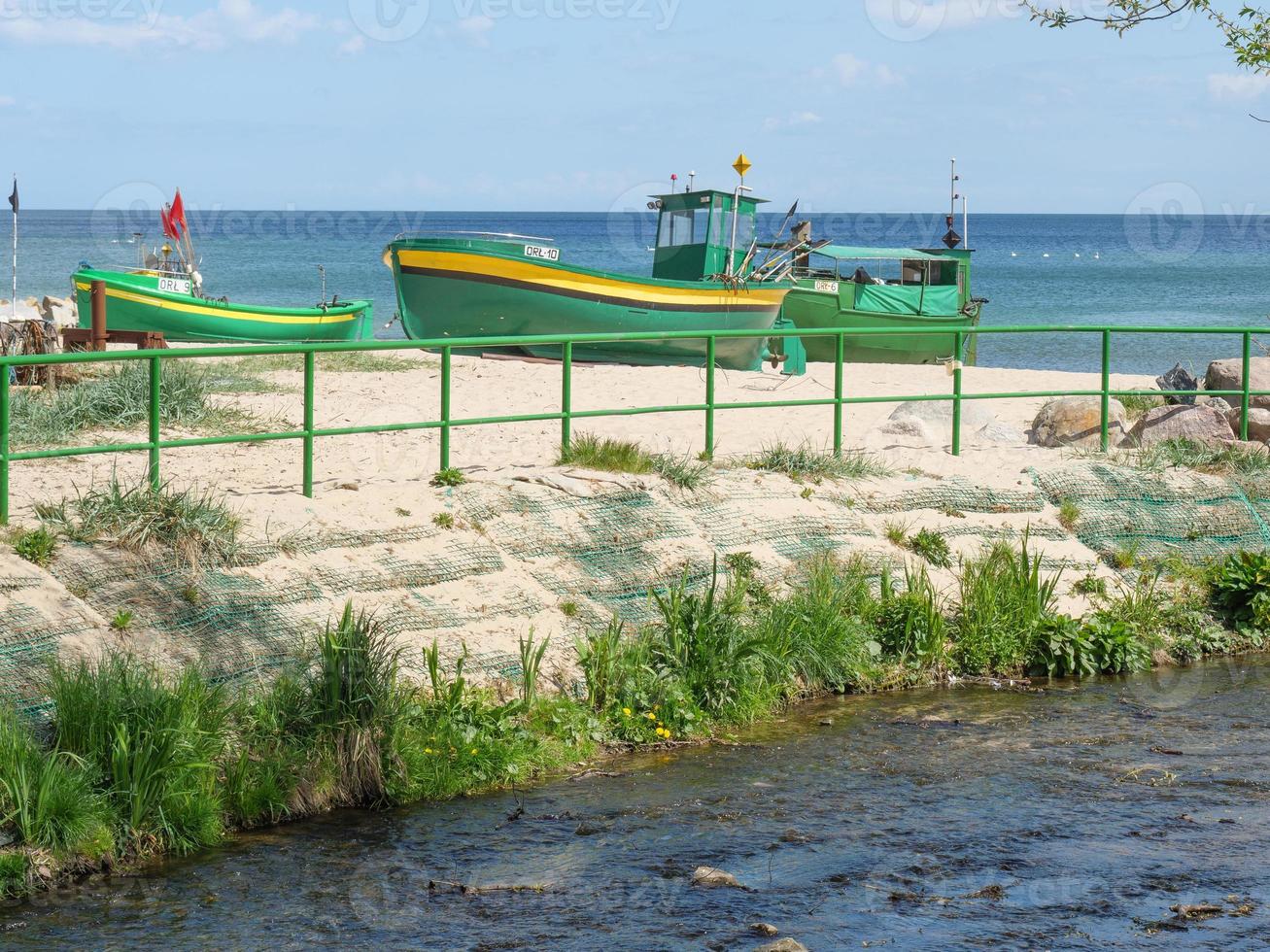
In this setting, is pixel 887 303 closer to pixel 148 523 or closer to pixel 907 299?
pixel 907 299

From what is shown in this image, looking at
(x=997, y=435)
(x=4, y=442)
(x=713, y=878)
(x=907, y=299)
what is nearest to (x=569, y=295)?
(x=997, y=435)

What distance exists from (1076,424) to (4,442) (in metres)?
10.5

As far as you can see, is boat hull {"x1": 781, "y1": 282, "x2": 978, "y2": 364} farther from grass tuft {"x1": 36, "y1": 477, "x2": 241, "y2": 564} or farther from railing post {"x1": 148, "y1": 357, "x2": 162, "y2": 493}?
grass tuft {"x1": 36, "y1": 477, "x2": 241, "y2": 564}

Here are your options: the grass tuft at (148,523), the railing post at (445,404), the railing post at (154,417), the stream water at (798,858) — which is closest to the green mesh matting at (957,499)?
the stream water at (798,858)

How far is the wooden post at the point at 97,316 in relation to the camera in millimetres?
16673

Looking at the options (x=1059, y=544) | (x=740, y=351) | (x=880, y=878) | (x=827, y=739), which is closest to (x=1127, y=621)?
(x=1059, y=544)

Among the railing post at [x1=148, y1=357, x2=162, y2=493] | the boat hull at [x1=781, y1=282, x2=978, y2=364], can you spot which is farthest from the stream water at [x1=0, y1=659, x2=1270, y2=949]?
the boat hull at [x1=781, y1=282, x2=978, y2=364]

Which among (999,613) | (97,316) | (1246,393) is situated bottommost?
(999,613)

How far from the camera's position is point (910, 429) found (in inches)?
543

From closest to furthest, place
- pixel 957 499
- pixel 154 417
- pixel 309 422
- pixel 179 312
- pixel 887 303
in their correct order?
pixel 154 417
pixel 309 422
pixel 957 499
pixel 179 312
pixel 887 303

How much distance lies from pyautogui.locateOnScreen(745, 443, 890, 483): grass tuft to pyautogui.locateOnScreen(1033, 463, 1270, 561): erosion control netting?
1.53 metres

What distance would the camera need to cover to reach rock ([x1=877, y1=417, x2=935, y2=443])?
44.5 feet

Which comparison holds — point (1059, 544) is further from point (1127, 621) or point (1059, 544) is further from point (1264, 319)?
point (1264, 319)

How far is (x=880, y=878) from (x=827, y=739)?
2.11 m
